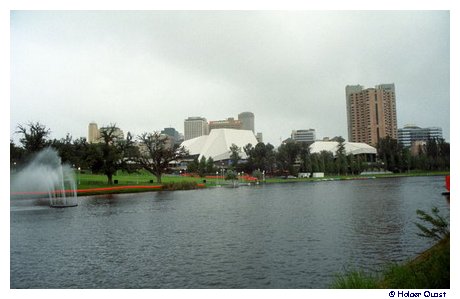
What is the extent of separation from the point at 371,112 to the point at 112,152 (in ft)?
52.1

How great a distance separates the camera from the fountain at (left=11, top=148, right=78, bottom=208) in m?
15.7

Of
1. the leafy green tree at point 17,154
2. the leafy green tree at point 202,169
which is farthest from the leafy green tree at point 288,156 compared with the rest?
the leafy green tree at point 17,154

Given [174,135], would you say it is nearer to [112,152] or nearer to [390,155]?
[112,152]

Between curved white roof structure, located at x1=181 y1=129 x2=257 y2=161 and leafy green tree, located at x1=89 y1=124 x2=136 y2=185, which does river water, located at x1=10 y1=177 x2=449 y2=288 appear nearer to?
leafy green tree, located at x1=89 y1=124 x2=136 y2=185

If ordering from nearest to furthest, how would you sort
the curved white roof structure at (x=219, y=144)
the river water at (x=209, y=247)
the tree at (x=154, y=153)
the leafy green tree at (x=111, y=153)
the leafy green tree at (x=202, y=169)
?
the river water at (x=209, y=247) < the leafy green tree at (x=111, y=153) < the tree at (x=154, y=153) < the leafy green tree at (x=202, y=169) < the curved white roof structure at (x=219, y=144)

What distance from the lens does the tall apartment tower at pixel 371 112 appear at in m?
13.6

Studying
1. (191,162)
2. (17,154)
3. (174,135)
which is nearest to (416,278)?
(17,154)

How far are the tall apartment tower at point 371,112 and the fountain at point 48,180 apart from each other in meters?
11.6

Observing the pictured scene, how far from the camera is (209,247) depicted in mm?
7773

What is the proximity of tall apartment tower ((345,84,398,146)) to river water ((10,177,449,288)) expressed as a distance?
11.9 feet

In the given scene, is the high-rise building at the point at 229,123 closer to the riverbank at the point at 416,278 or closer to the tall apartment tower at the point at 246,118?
the tall apartment tower at the point at 246,118

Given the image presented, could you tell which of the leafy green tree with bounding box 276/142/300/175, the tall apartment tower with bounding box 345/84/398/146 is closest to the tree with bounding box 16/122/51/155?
the tall apartment tower with bounding box 345/84/398/146

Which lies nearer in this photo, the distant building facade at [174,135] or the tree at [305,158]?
the distant building facade at [174,135]
